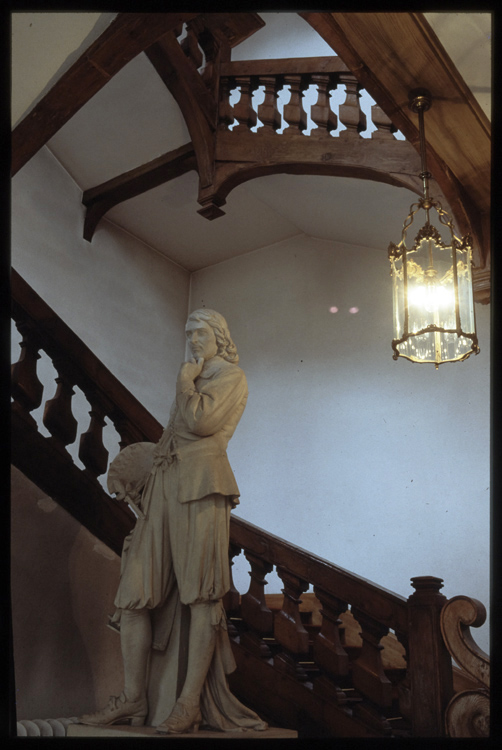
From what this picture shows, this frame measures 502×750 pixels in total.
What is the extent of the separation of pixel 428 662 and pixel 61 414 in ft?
7.08

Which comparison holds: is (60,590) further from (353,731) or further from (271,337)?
(271,337)

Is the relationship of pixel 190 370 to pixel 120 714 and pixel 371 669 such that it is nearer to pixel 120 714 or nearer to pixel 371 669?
pixel 120 714

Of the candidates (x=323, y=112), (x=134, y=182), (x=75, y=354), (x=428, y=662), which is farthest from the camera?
(x=134, y=182)

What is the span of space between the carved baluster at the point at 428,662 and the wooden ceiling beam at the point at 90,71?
2.69 m

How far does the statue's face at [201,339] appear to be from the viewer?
3.40m

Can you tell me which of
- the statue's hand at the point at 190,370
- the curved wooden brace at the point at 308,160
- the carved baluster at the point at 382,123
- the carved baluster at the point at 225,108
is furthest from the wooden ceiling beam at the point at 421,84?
the carved baluster at the point at 225,108

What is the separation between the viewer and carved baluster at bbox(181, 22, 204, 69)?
19.6 ft

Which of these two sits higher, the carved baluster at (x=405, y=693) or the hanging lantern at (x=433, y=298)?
the hanging lantern at (x=433, y=298)

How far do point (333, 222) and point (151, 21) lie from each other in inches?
138

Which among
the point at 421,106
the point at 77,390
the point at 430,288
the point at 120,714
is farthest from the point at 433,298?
the point at 77,390

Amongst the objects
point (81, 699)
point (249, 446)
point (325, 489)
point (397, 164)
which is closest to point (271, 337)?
point (249, 446)

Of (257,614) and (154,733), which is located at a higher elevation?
(257,614)

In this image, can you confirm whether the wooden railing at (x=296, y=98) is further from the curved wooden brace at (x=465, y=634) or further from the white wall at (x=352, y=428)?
the curved wooden brace at (x=465, y=634)

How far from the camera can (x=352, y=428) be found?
21.5 ft
